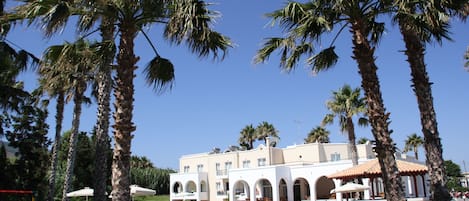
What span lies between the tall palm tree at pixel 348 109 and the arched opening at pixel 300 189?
377 inches

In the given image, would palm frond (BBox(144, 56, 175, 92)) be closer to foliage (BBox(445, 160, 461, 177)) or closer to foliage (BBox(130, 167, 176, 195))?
foliage (BBox(130, 167, 176, 195))

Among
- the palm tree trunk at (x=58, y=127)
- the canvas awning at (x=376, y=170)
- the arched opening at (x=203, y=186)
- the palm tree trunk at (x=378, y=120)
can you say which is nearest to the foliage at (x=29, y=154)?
the palm tree trunk at (x=58, y=127)

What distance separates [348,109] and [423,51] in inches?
813

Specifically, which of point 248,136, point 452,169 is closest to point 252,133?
point 248,136

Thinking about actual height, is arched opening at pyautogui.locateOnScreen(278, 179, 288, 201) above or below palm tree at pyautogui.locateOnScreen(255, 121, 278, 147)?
below

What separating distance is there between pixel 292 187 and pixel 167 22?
32.0m

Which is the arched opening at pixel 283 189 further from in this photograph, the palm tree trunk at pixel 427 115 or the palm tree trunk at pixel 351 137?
the palm tree trunk at pixel 427 115

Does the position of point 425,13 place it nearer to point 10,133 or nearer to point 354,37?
point 354,37

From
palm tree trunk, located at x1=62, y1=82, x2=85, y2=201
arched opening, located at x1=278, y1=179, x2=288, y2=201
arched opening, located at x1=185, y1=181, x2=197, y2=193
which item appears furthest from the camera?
arched opening, located at x1=185, y1=181, x2=197, y2=193

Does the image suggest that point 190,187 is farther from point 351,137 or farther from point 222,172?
point 351,137

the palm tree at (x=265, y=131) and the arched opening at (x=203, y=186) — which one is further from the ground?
the palm tree at (x=265, y=131)

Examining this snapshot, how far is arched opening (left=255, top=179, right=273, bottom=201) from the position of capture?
143 ft

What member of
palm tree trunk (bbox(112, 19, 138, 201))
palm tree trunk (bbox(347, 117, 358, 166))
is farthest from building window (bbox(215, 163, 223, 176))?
palm tree trunk (bbox(112, 19, 138, 201))

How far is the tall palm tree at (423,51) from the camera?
10.7 metres
